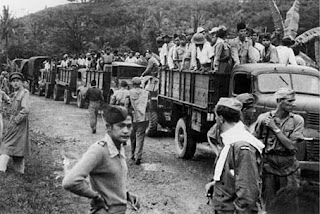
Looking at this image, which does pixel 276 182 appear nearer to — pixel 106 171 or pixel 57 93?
pixel 106 171

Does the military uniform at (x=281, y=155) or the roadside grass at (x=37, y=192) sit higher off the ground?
the military uniform at (x=281, y=155)

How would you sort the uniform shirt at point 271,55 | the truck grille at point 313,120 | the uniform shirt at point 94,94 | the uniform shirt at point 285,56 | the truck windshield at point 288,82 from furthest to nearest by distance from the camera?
the uniform shirt at point 94,94 < the uniform shirt at point 285,56 < the uniform shirt at point 271,55 < the truck windshield at point 288,82 < the truck grille at point 313,120

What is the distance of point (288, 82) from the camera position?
8422mm

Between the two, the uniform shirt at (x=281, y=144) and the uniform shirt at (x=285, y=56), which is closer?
the uniform shirt at (x=281, y=144)

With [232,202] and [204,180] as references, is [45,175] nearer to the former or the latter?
[204,180]

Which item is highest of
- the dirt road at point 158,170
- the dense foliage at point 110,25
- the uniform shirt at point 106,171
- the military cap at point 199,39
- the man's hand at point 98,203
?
the dense foliage at point 110,25

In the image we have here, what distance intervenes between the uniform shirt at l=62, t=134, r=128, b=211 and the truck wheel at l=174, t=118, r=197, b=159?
7.09m

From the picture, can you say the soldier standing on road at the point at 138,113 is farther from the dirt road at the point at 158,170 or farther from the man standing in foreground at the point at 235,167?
the man standing in foreground at the point at 235,167

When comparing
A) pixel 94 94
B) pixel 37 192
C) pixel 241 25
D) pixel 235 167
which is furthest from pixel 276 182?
pixel 94 94

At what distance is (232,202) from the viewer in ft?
11.6

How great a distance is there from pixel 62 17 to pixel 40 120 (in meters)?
31.8

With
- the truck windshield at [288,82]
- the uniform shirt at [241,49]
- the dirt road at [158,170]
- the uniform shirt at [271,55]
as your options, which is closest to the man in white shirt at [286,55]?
the uniform shirt at [271,55]

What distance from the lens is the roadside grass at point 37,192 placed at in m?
6.64

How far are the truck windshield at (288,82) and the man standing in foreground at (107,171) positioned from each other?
5.24 metres
